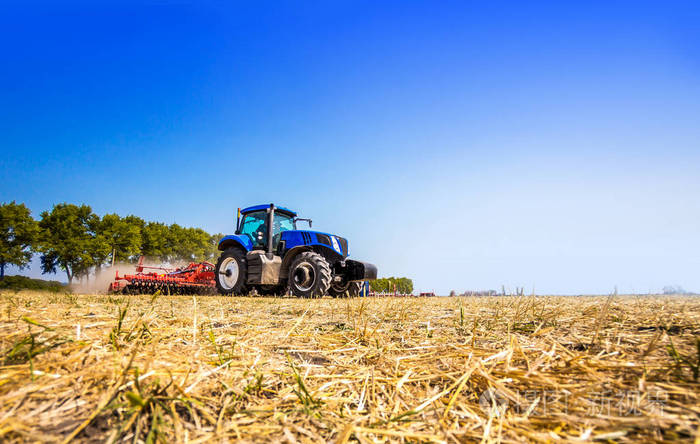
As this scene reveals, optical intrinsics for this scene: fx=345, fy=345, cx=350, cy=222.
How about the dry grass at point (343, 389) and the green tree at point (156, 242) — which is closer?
the dry grass at point (343, 389)

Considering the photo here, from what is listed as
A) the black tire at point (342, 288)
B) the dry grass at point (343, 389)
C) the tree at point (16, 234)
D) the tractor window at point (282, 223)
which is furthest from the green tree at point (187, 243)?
the dry grass at point (343, 389)

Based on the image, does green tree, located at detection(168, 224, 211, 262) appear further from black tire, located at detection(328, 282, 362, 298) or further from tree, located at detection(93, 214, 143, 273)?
black tire, located at detection(328, 282, 362, 298)

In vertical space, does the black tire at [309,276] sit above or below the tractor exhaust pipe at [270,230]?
below

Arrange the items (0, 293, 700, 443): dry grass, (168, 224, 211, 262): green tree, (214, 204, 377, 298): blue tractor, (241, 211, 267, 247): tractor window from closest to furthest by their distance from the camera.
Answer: (0, 293, 700, 443): dry grass, (214, 204, 377, 298): blue tractor, (241, 211, 267, 247): tractor window, (168, 224, 211, 262): green tree

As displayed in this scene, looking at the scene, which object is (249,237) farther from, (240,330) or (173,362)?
(173,362)

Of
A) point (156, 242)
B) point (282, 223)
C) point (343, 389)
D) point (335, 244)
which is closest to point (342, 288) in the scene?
point (335, 244)

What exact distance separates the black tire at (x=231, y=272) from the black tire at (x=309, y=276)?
195 cm

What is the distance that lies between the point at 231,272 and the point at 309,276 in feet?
10.6

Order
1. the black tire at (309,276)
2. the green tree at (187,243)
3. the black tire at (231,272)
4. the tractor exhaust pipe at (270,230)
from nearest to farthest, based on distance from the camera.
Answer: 1. the black tire at (309,276)
2. the tractor exhaust pipe at (270,230)
3. the black tire at (231,272)
4. the green tree at (187,243)

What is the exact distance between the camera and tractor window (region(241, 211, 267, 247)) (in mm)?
10484

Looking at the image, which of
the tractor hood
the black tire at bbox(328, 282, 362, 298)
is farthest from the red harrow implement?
the black tire at bbox(328, 282, 362, 298)

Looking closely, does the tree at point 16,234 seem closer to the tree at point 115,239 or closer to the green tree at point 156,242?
the tree at point 115,239

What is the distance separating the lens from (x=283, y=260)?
382 inches

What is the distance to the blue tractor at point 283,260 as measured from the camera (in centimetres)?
917
